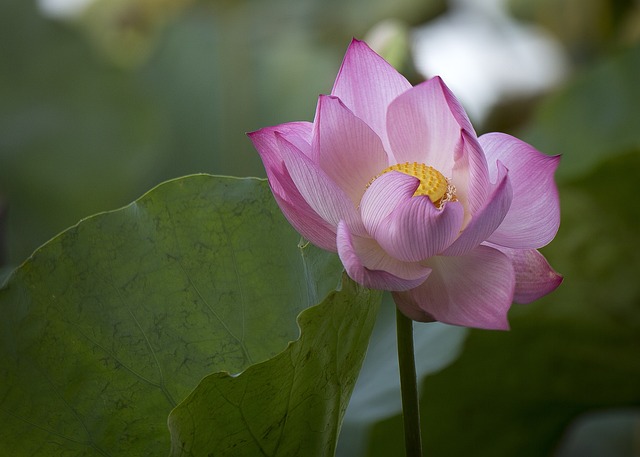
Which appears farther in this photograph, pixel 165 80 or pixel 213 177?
pixel 165 80

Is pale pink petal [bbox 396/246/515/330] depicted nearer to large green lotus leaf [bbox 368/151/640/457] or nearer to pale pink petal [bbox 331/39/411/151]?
pale pink petal [bbox 331/39/411/151]

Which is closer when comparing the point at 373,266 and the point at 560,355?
the point at 373,266

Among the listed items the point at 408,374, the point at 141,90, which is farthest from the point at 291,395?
the point at 141,90

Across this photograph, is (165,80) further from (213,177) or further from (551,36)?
(213,177)

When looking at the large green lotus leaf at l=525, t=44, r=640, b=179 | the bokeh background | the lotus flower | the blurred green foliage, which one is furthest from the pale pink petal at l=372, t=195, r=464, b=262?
the blurred green foliage

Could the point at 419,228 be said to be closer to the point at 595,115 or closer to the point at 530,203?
the point at 530,203

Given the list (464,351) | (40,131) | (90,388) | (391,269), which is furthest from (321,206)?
(40,131)

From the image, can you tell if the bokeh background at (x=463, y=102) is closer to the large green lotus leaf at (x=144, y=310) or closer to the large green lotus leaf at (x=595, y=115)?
the large green lotus leaf at (x=595, y=115)
